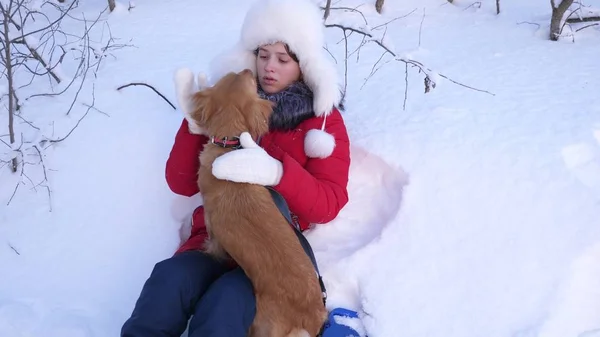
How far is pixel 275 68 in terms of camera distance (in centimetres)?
289

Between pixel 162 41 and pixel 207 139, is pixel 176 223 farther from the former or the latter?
pixel 162 41

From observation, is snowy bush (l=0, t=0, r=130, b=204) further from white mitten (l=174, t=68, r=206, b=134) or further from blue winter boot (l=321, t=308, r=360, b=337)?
blue winter boot (l=321, t=308, r=360, b=337)

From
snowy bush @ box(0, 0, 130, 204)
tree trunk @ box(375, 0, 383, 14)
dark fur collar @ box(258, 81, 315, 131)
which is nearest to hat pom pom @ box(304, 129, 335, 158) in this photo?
dark fur collar @ box(258, 81, 315, 131)

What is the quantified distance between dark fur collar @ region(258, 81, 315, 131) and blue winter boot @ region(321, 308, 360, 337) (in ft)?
3.54

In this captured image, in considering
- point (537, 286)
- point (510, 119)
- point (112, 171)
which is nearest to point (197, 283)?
point (112, 171)

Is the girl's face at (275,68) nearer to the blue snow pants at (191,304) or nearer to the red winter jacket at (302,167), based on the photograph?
the red winter jacket at (302,167)

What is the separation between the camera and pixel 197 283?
92.4 inches

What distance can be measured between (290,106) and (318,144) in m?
0.29

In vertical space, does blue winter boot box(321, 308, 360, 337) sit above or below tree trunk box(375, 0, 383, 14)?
below

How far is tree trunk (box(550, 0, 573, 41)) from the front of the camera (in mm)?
4777

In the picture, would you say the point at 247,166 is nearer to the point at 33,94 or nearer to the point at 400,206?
the point at 400,206

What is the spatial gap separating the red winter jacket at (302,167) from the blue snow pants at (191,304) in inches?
13.6

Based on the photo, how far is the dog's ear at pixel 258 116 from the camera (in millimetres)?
2555

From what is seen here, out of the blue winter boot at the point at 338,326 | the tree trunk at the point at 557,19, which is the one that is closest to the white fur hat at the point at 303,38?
the blue winter boot at the point at 338,326
